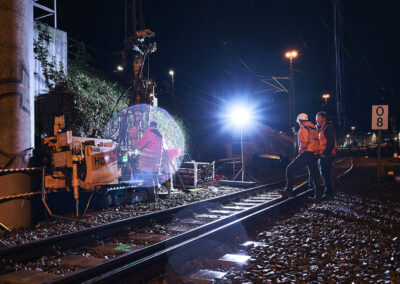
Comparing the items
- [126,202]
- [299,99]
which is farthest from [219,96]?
[126,202]

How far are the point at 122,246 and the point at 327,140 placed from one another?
6586mm

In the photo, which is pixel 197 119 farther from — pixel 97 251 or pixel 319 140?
pixel 97 251

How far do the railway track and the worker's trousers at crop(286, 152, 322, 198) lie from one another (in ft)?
3.82

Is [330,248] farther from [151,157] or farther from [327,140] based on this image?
[151,157]

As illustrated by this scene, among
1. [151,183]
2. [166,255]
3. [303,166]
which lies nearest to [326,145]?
[303,166]

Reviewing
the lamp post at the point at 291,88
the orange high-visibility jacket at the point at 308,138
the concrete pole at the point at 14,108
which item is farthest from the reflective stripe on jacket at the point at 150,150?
the lamp post at the point at 291,88

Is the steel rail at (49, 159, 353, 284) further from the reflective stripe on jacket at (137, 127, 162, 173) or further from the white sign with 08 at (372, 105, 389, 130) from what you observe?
the white sign with 08 at (372, 105, 389, 130)

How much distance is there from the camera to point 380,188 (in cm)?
1109

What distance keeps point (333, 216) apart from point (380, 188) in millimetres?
5474

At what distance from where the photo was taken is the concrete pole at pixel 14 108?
6414 millimetres

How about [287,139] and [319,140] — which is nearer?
[319,140]

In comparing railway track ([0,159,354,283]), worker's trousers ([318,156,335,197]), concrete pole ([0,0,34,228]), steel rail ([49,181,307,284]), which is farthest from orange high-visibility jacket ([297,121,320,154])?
concrete pole ([0,0,34,228])

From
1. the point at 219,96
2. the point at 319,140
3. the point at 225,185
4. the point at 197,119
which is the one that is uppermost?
the point at 219,96

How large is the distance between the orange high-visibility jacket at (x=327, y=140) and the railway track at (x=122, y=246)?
91.5 inches
